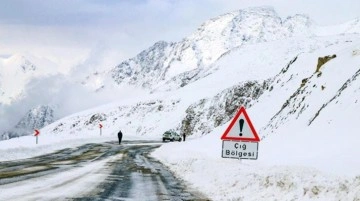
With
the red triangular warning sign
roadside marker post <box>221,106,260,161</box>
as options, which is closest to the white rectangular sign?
roadside marker post <box>221,106,260,161</box>

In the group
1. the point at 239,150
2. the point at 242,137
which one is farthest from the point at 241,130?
the point at 239,150

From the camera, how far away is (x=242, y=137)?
47.2 ft

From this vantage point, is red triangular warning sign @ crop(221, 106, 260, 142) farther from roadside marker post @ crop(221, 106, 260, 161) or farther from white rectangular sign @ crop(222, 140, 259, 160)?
white rectangular sign @ crop(222, 140, 259, 160)

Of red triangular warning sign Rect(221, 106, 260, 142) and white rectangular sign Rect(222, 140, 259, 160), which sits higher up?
red triangular warning sign Rect(221, 106, 260, 142)

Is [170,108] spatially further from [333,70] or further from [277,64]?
[333,70]

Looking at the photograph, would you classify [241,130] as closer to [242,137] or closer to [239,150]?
[242,137]

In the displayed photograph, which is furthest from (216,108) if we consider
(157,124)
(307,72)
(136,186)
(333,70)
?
(136,186)

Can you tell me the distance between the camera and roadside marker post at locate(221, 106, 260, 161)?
14.4m

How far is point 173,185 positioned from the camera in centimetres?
1573

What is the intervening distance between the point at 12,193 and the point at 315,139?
1253 centimetres

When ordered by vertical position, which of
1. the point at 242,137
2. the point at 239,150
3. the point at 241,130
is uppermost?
the point at 241,130

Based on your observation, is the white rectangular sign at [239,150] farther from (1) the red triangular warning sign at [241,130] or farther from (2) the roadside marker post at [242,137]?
(1) the red triangular warning sign at [241,130]

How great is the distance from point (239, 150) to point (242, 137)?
0.38 m

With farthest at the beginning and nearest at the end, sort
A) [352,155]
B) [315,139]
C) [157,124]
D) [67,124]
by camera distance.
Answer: [67,124] → [157,124] → [315,139] → [352,155]
